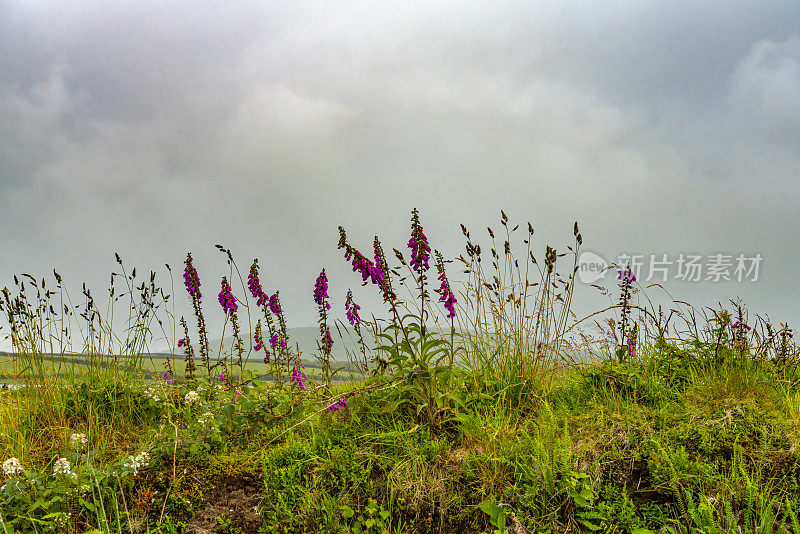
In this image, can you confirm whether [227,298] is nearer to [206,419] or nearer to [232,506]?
[206,419]

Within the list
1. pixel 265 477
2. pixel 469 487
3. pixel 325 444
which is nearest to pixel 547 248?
pixel 469 487

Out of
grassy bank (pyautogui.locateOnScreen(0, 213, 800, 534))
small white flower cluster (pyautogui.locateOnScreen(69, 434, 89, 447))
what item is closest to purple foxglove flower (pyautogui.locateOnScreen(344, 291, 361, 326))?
grassy bank (pyautogui.locateOnScreen(0, 213, 800, 534))

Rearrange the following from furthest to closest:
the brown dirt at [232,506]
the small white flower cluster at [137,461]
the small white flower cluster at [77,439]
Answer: the small white flower cluster at [77,439] → the small white flower cluster at [137,461] → the brown dirt at [232,506]

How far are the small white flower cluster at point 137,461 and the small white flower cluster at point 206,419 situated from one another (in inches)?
19.2

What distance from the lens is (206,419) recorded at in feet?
15.4

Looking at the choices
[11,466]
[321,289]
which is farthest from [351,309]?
[11,466]

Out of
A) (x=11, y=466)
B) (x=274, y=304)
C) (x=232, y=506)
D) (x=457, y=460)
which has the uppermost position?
(x=274, y=304)

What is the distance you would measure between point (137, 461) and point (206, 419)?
2.27 ft

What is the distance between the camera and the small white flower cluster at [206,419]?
4560 millimetres

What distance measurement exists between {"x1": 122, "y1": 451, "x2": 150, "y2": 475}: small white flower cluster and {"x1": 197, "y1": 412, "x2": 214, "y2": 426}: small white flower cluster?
49 cm

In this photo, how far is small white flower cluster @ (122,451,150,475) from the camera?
3991 mm

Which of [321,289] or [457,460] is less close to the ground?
[321,289]

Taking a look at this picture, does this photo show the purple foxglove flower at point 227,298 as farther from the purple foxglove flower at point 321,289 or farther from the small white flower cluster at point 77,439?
the small white flower cluster at point 77,439

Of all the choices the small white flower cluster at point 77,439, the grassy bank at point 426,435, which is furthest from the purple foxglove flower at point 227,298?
the small white flower cluster at point 77,439
